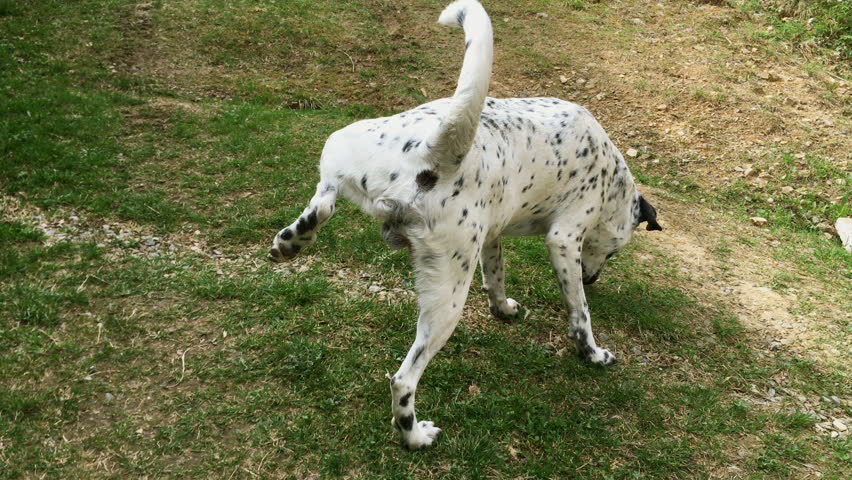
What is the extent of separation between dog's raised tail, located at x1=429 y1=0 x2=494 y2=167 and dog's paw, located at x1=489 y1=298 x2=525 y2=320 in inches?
83.2

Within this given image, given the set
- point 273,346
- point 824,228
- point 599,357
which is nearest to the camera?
point 273,346

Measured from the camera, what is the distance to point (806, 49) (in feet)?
32.3

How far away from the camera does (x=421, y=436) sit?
3.59 metres

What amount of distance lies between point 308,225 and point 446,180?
2.49 feet

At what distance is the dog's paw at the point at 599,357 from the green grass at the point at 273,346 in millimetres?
79

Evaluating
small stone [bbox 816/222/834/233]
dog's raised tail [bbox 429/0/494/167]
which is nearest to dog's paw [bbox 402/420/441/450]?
dog's raised tail [bbox 429/0/494/167]

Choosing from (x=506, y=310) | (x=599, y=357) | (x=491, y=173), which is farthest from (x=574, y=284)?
(x=491, y=173)

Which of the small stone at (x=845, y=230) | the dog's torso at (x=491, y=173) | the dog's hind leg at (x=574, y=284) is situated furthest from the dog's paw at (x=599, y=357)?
the small stone at (x=845, y=230)

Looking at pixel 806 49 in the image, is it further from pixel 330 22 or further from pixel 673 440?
pixel 673 440

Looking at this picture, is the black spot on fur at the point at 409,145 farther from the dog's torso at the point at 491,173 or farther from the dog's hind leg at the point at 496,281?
the dog's hind leg at the point at 496,281

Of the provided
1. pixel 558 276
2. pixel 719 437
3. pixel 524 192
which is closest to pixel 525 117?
pixel 524 192

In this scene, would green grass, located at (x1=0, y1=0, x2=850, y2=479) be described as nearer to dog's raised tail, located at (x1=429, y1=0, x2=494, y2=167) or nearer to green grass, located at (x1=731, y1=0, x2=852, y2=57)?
dog's raised tail, located at (x1=429, y1=0, x2=494, y2=167)

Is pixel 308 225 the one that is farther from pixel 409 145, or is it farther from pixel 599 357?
pixel 599 357

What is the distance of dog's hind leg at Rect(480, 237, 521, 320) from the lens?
15.3 feet
